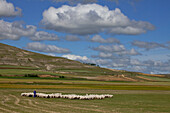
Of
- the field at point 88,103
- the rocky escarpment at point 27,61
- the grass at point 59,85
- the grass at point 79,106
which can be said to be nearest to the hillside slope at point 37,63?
the rocky escarpment at point 27,61

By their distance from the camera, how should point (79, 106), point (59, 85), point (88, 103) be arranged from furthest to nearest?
1. point (59, 85)
2. point (88, 103)
3. point (79, 106)

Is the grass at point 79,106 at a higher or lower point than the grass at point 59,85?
lower

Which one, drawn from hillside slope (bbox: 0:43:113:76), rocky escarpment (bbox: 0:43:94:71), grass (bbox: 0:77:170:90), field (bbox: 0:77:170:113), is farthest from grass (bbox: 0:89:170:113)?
rocky escarpment (bbox: 0:43:94:71)

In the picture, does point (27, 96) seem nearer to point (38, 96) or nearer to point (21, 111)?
point (38, 96)

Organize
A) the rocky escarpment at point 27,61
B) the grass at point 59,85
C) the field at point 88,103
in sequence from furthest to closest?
the rocky escarpment at point 27,61, the grass at point 59,85, the field at point 88,103

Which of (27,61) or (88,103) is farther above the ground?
(27,61)

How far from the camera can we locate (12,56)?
184250 mm

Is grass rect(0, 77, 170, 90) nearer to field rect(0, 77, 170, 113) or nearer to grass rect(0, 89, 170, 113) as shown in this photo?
field rect(0, 77, 170, 113)

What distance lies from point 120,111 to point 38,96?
21.0 metres

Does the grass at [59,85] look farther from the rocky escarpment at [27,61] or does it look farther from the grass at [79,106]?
the rocky escarpment at [27,61]

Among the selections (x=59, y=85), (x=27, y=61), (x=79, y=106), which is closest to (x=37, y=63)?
(x=27, y=61)

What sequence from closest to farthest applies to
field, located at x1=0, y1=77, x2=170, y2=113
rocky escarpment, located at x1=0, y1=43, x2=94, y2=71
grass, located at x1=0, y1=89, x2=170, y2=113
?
grass, located at x1=0, y1=89, x2=170, y2=113 < field, located at x1=0, y1=77, x2=170, y2=113 < rocky escarpment, located at x1=0, y1=43, x2=94, y2=71

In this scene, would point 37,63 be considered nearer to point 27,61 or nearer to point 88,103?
point 27,61

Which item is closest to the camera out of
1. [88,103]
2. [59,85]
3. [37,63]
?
[88,103]
